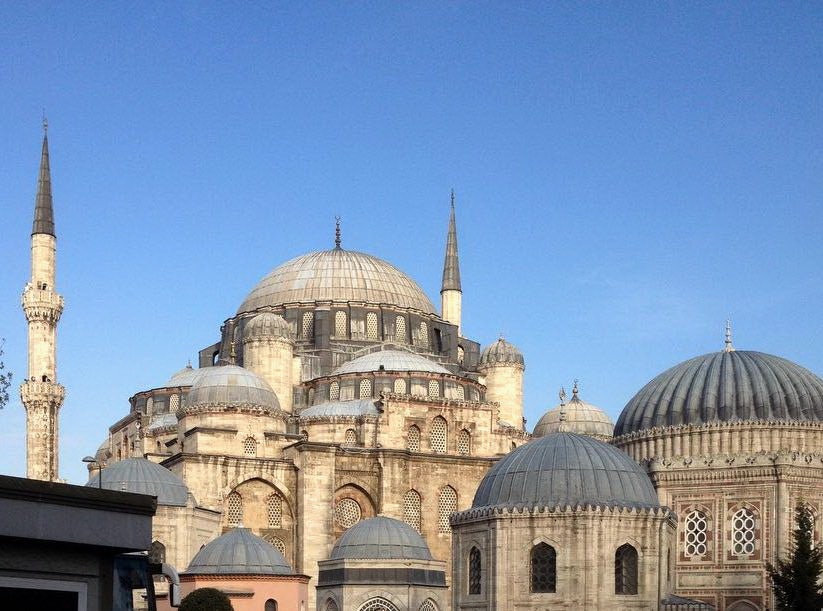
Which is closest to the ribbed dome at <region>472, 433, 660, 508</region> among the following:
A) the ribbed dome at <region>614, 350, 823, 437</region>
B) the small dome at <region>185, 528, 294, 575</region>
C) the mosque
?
the mosque

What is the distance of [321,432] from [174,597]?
118 feet

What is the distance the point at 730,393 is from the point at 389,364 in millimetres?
15664

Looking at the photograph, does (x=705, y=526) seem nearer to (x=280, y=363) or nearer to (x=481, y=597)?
(x=481, y=597)

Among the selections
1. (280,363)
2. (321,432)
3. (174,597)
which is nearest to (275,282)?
(280,363)

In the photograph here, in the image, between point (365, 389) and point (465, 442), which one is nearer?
point (465, 442)

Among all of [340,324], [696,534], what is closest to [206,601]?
[696,534]

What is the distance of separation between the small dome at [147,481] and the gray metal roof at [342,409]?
807 cm

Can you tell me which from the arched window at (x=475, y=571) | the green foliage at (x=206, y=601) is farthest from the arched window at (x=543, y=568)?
the green foliage at (x=206, y=601)

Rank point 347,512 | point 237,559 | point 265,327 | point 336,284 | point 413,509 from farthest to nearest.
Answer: point 336,284 → point 265,327 → point 413,509 → point 347,512 → point 237,559

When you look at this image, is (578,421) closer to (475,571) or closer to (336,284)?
(336,284)

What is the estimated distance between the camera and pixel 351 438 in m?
47.4

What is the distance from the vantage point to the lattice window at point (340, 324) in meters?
54.4

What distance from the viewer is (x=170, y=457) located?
4525 centimetres

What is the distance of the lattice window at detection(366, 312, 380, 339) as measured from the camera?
180 ft
